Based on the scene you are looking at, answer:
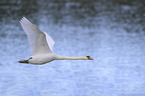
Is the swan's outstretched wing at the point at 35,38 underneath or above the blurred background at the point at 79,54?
underneath

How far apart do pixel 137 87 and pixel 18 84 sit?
4571 millimetres

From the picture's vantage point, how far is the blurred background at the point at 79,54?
497 inches

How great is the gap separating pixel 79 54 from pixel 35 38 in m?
7.34

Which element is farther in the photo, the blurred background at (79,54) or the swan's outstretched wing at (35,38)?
the blurred background at (79,54)

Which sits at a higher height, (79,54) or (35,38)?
(79,54)

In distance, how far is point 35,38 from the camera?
372 inches

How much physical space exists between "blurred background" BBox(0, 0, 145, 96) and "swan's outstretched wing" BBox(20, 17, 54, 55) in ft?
8.18

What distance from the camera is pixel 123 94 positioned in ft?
40.6

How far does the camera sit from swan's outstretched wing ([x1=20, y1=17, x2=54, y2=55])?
8.95m

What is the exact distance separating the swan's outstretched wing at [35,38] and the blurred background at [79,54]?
8.18ft

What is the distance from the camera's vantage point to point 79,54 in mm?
16625

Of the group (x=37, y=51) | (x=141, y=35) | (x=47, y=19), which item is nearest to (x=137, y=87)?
(x=37, y=51)

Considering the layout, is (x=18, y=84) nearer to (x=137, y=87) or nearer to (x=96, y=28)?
(x=137, y=87)

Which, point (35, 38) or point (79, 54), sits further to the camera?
point (79, 54)
